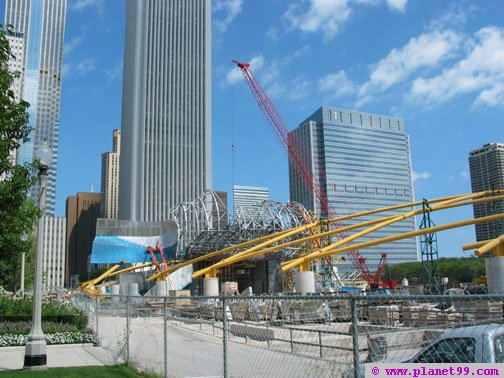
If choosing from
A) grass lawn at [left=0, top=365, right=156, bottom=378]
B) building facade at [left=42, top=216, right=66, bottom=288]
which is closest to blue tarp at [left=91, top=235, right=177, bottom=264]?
building facade at [left=42, top=216, right=66, bottom=288]

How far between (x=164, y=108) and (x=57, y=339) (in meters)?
170

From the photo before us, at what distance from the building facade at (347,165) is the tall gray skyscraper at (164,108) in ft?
120

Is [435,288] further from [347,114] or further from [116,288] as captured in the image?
[347,114]

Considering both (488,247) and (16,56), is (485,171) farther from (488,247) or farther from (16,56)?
(16,56)

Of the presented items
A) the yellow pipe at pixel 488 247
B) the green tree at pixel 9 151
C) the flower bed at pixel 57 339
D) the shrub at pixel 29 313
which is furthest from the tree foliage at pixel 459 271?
the green tree at pixel 9 151

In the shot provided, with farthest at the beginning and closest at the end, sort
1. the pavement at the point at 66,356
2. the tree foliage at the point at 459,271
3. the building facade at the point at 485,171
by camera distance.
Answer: the building facade at the point at 485,171, the tree foliage at the point at 459,271, the pavement at the point at 66,356

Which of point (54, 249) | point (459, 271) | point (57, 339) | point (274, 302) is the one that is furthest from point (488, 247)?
point (54, 249)

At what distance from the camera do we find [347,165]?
605ft

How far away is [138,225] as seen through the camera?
11712 cm

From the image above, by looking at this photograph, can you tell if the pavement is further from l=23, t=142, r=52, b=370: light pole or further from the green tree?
the green tree

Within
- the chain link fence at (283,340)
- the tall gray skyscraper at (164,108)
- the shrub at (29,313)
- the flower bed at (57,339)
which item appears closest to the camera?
the chain link fence at (283,340)

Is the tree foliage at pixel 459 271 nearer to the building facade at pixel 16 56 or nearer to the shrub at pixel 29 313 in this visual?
the building facade at pixel 16 56

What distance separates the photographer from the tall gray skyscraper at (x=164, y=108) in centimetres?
17538

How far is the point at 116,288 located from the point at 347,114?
422 ft
